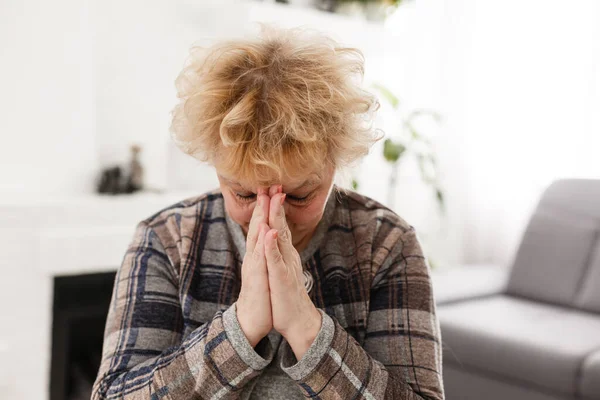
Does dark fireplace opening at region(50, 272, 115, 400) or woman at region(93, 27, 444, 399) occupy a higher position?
woman at region(93, 27, 444, 399)

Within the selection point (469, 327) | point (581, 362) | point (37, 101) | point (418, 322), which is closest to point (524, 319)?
point (469, 327)

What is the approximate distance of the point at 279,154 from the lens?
998 mm

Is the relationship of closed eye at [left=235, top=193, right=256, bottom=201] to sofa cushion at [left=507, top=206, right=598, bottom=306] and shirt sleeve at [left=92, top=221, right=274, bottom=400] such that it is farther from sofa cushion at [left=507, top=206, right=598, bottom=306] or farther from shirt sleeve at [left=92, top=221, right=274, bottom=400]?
sofa cushion at [left=507, top=206, right=598, bottom=306]

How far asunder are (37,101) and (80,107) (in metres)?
0.17

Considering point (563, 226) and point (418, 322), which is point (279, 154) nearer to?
point (418, 322)

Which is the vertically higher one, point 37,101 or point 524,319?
point 37,101

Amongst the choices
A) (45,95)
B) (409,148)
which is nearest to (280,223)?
(45,95)

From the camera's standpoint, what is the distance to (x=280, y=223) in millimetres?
1017

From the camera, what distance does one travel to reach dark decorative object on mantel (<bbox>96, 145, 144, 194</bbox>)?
9.71ft

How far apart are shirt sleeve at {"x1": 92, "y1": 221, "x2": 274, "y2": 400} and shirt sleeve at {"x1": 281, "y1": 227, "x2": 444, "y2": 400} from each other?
0.28 ft

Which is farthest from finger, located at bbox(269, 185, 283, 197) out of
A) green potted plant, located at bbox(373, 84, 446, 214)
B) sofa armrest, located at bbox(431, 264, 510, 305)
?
green potted plant, located at bbox(373, 84, 446, 214)

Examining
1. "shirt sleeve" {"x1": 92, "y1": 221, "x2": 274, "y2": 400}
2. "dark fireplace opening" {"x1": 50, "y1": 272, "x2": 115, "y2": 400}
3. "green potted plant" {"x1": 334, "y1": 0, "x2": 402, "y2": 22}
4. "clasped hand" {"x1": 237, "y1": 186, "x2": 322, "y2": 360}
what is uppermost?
"green potted plant" {"x1": 334, "y1": 0, "x2": 402, "y2": 22}

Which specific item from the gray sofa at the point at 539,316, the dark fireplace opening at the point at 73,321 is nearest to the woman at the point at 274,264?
the gray sofa at the point at 539,316

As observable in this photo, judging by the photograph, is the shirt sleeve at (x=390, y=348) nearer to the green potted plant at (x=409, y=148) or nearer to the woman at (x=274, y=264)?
the woman at (x=274, y=264)
